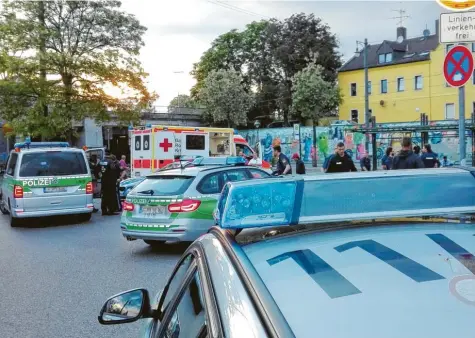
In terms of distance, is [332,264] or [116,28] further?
[116,28]

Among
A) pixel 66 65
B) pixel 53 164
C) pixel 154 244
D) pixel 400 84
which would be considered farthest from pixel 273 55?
pixel 154 244

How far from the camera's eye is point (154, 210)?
31.3ft

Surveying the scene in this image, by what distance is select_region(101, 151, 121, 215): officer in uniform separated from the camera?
1595 cm

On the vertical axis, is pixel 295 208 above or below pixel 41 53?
below

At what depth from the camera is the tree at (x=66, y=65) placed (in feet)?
98.1

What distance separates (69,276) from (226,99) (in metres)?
45.7

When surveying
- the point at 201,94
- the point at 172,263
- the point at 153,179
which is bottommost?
the point at 172,263

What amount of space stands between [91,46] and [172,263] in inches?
1025

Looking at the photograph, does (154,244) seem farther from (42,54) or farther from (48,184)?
(42,54)

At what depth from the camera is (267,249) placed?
1875mm

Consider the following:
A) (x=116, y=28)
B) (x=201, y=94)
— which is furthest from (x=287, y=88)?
(x=116, y=28)

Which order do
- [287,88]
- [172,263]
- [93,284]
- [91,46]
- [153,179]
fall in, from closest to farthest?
[93,284] < [172,263] < [153,179] < [91,46] < [287,88]

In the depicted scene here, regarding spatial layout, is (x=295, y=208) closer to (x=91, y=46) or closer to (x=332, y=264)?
(x=332, y=264)

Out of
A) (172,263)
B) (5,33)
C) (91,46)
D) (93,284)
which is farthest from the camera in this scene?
(91,46)
